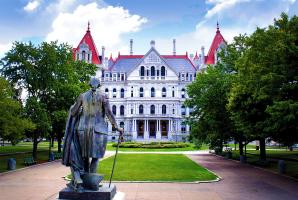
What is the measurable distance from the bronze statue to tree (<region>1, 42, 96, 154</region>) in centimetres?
2191

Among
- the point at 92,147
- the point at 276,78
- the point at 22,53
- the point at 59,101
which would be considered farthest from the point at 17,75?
the point at 92,147

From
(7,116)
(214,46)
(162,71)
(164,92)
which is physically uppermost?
(214,46)

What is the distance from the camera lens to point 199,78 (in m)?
35.2

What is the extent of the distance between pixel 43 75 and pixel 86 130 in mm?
24022

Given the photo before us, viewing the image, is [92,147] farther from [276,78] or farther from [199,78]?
[199,78]

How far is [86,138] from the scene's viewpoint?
7.94 m

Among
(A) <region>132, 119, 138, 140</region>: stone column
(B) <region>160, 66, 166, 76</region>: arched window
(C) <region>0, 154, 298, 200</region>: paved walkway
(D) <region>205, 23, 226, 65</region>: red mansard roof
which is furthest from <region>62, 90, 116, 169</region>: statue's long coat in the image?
(D) <region>205, 23, 226, 65</region>: red mansard roof

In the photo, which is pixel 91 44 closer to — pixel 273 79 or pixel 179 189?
pixel 273 79

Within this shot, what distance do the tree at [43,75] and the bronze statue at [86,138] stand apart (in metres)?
21.9

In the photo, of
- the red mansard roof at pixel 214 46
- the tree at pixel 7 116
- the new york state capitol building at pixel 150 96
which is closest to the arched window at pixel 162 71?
the new york state capitol building at pixel 150 96

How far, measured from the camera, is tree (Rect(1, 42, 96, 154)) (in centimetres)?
2989

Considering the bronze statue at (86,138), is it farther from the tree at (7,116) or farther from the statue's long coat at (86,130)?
the tree at (7,116)

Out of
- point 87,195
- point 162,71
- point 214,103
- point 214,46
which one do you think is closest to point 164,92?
point 162,71

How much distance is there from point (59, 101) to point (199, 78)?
1481 centimetres
